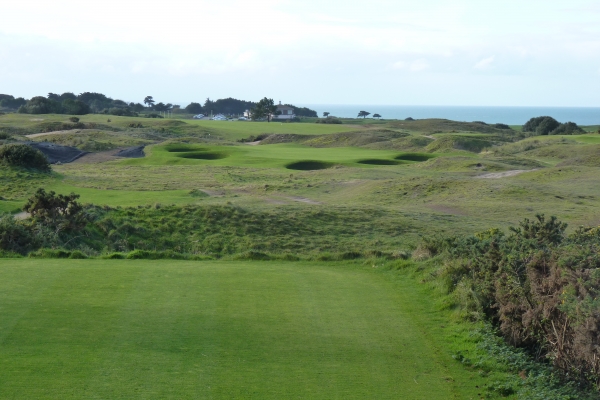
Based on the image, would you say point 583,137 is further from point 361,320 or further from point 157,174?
point 361,320

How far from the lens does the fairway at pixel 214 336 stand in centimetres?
822

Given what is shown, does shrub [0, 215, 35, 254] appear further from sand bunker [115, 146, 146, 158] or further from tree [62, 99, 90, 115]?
tree [62, 99, 90, 115]

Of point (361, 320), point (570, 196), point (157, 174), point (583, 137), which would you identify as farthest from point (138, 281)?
point (583, 137)

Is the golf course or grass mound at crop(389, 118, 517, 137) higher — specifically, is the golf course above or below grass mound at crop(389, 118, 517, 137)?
below

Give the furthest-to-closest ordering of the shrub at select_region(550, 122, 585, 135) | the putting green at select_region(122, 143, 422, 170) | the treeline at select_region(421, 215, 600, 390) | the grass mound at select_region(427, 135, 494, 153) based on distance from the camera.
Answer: the shrub at select_region(550, 122, 585, 135)
the grass mound at select_region(427, 135, 494, 153)
the putting green at select_region(122, 143, 422, 170)
the treeline at select_region(421, 215, 600, 390)

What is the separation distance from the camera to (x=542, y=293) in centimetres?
941

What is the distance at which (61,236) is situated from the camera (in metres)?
19.7

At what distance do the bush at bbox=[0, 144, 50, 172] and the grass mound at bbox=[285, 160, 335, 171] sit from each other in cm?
1816

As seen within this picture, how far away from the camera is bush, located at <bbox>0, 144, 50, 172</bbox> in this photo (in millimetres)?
38500

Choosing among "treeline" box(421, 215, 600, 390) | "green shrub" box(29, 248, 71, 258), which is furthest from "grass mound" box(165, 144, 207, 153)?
"treeline" box(421, 215, 600, 390)

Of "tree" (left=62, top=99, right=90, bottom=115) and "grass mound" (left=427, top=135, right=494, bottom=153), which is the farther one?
"tree" (left=62, top=99, right=90, bottom=115)

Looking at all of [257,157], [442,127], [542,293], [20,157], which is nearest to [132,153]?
[257,157]

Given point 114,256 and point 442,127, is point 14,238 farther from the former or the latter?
point 442,127

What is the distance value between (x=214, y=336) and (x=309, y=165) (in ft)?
137
